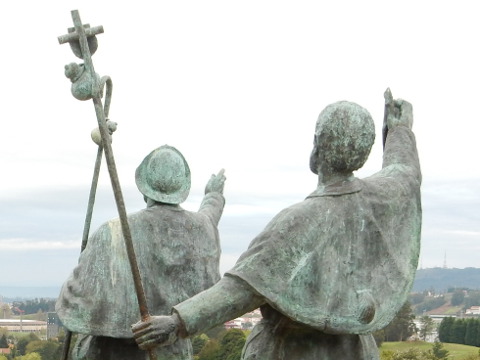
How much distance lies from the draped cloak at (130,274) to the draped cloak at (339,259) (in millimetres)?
4068

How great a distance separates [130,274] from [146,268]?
178 millimetres

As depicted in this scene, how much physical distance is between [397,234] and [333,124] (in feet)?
3.13

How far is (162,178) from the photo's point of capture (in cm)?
1181

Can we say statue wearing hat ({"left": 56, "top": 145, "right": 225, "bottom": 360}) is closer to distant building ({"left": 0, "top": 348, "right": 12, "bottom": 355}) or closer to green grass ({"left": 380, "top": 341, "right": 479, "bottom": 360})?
Result: green grass ({"left": 380, "top": 341, "right": 479, "bottom": 360})

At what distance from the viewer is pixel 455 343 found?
12350 centimetres

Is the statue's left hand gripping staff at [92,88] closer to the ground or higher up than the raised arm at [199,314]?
higher up

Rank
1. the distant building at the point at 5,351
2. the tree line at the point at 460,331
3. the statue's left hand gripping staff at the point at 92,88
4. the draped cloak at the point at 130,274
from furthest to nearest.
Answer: the tree line at the point at 460,331 < the distant building at the point at 5,351 < the draped cloak at the point at 130,274 < the statue's left hand gripping staff at the point at 92,88

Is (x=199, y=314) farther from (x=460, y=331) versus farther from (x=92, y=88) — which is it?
(x=460, y=331)

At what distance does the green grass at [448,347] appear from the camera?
106 m

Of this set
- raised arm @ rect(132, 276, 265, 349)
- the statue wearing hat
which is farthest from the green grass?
raised arm @ rect(132, 276, 265, 349)

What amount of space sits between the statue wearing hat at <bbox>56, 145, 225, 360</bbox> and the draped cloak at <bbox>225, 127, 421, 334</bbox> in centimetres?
407

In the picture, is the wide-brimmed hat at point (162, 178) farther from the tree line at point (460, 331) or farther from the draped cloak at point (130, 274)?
the tree line at point (460, 331)

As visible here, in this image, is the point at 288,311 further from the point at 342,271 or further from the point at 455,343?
the point at 455,343

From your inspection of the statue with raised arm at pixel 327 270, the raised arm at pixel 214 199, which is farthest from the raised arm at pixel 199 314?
the raised arm at pixel 214 199
